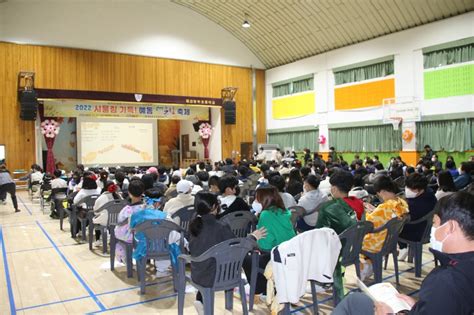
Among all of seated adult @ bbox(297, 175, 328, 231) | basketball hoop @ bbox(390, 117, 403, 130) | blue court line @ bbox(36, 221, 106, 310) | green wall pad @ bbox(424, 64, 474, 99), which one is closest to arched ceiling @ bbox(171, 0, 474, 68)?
green wall pad @ bbox(424, 64, 474, 99)

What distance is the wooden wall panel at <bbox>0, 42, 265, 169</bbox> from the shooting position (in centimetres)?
1512

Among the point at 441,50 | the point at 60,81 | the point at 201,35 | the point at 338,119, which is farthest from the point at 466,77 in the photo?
the point at 60,81

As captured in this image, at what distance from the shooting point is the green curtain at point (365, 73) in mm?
15531

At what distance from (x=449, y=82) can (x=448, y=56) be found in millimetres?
910

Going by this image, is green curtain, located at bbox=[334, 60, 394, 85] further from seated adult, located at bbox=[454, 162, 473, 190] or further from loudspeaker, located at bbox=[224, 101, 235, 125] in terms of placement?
seated adult, located at bbox=[454, 162, 473, 190]

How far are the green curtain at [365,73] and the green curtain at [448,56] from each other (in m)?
1.54

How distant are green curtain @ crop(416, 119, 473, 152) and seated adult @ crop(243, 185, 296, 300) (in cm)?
1191

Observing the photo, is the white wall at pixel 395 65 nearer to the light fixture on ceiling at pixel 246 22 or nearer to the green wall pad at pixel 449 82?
the green wall pad at pixel 449 82

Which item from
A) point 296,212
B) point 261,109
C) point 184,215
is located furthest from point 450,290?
point 261,109

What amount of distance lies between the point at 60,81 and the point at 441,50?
48.2 feet

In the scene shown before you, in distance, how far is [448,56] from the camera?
13383mm

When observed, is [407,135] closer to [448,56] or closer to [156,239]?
[448,56]

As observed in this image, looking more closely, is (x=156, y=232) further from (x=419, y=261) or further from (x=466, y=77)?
(x=466, y=77)

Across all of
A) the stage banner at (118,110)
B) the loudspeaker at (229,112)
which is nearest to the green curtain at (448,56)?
the loudspeaker at (229,112)
